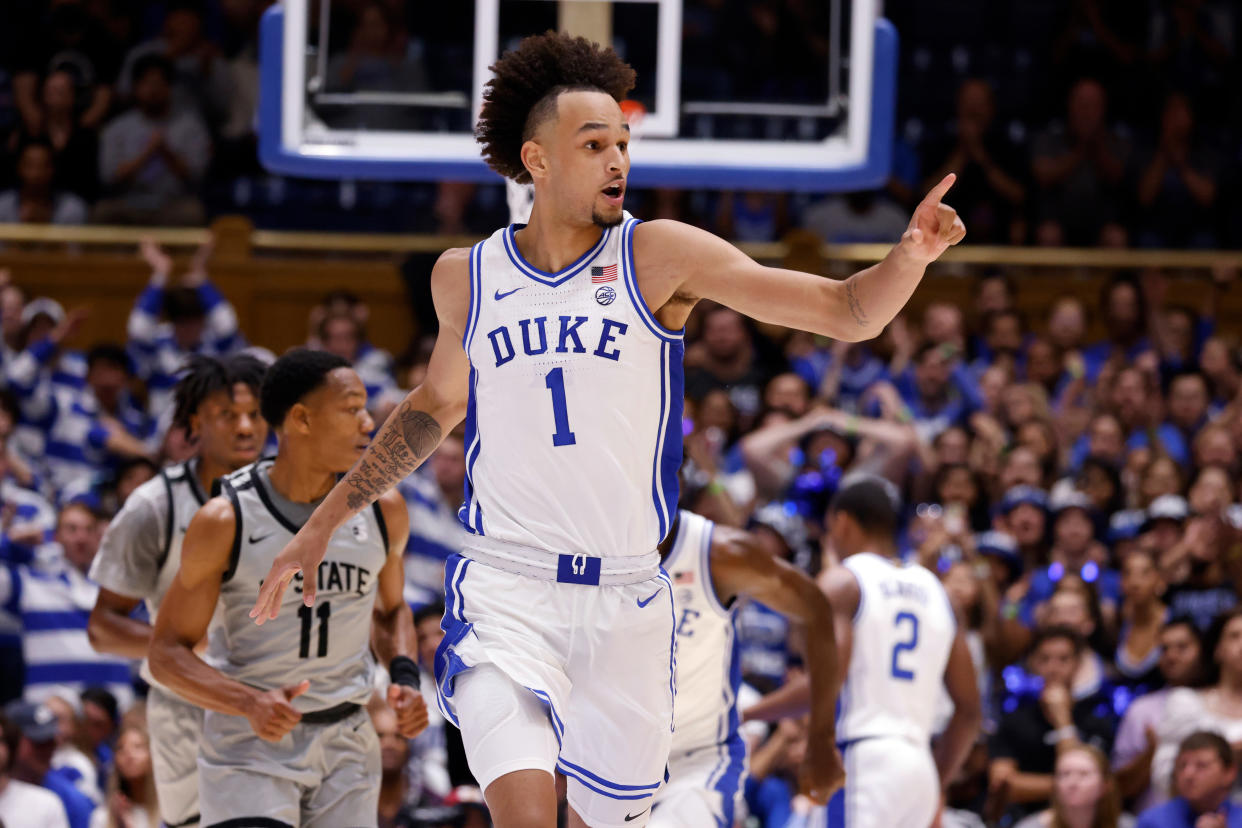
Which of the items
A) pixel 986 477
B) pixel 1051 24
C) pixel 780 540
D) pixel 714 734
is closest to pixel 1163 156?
pixel 1051 24

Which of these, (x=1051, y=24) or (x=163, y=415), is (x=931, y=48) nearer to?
(x=1051, y=24)

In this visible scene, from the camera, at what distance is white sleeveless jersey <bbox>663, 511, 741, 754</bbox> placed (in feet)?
18.6

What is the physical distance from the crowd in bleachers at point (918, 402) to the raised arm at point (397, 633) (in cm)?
128

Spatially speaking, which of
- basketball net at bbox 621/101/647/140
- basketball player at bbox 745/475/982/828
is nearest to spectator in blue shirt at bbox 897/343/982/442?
basketball player at bbox 745/475/982/828

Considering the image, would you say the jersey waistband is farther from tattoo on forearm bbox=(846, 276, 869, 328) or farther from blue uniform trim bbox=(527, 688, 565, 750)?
tattoo on forearm bbox=(846, 276, 869, 328)

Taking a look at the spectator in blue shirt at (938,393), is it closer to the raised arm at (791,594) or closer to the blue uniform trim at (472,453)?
the raised arm at (791,594)

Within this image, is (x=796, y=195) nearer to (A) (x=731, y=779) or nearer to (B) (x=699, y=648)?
(B) (x=699, y=648)

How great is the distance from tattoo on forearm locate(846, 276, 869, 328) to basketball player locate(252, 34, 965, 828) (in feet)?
0.39

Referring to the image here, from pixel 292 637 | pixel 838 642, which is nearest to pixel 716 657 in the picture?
pixel 838 642

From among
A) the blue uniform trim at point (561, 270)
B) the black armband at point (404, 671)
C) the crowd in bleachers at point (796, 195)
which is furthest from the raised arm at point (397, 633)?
the crowd in bleachers at point (796, 195)

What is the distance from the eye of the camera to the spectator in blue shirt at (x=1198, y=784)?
743 centimetres

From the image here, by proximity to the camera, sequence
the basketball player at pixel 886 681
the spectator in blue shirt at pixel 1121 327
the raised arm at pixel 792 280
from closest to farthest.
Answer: the raised arm at pixel 792 280, the basketball player at pixel 886 681, the spectator in blue shirt at pixel 1121 327

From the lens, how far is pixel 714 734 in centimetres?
575

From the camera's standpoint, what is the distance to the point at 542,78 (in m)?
4.45
